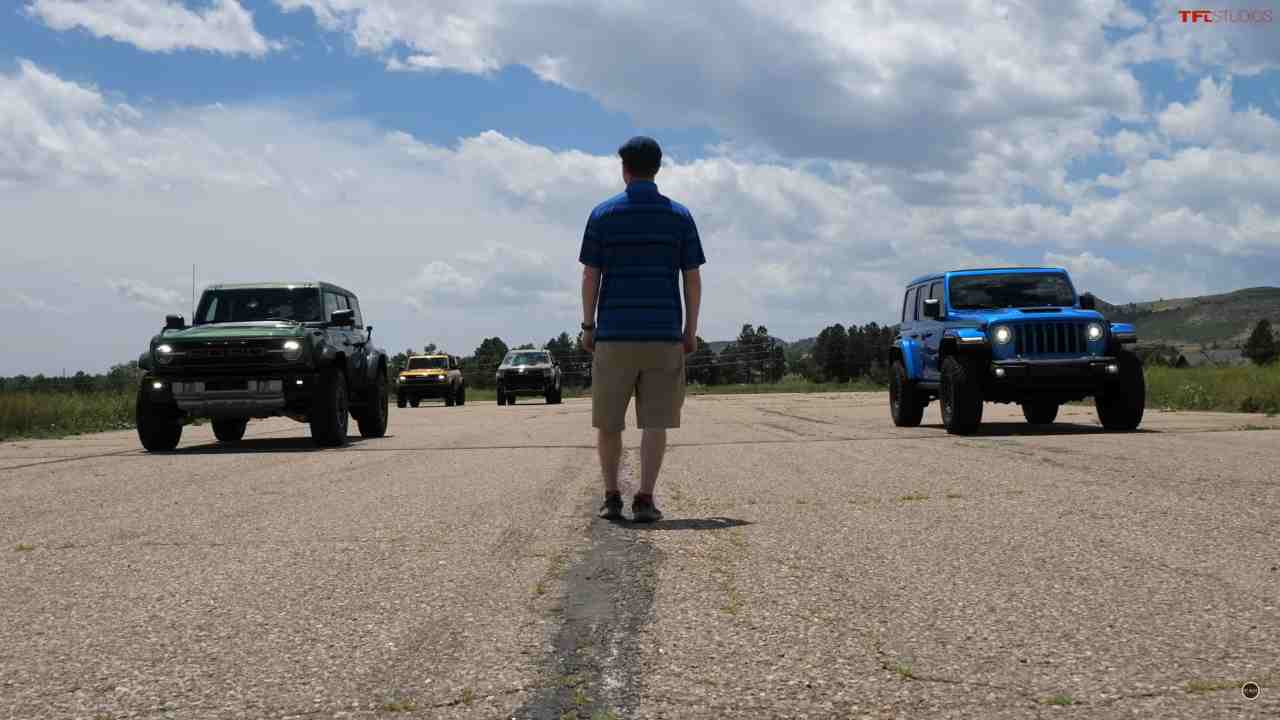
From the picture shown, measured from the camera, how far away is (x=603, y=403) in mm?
6492

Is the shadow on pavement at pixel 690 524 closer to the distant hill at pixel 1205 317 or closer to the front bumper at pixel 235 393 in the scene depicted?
the front bumper at pixel 235 393

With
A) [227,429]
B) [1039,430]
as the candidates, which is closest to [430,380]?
[227,429]

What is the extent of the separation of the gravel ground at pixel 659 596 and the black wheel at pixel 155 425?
13.9ft

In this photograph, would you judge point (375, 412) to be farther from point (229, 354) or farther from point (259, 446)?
point (229, 354)

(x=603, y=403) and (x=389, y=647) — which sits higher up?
(x=603, y=403)

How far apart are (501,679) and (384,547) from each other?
2430 millimetres

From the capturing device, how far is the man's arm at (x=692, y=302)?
6449 millimetres

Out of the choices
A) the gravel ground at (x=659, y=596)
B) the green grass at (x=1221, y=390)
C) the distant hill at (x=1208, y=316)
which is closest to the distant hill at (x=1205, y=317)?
the distant hill at (x=1208, y=316)

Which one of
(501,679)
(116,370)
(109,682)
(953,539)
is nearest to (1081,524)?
(953,539)

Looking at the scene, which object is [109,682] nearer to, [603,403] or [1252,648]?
[1252,648]

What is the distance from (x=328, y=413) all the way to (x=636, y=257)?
762 centimetres

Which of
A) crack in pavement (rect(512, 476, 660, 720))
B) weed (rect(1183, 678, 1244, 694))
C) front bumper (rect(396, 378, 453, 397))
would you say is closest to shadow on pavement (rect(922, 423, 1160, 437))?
crack in pavement (rect(512, 476, 660, 720))

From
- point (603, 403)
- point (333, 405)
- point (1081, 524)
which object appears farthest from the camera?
point (333, 405)

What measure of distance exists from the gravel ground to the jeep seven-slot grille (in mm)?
5108
